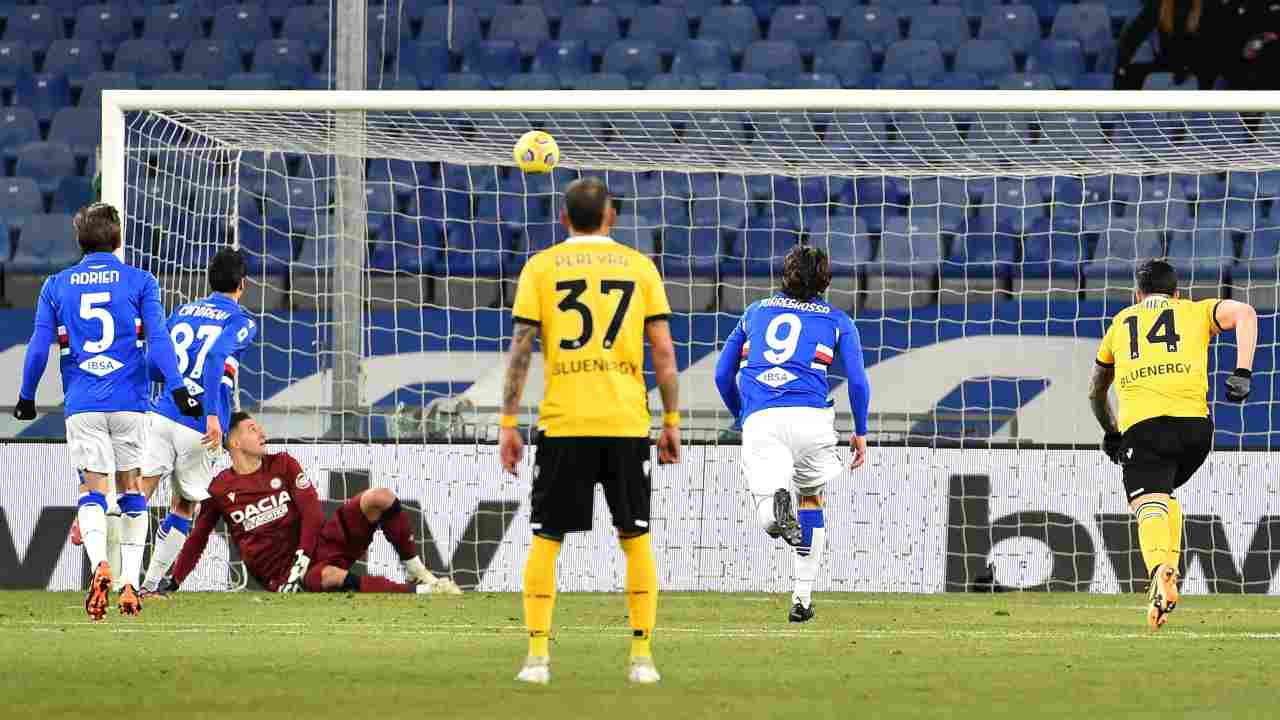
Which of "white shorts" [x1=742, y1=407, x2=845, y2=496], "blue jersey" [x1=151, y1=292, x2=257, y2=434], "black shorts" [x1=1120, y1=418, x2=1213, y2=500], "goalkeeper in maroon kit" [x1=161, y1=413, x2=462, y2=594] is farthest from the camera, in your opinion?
"goalkeeper in maroon kit" [x1=161, y1=413, x2=462, y2=594]

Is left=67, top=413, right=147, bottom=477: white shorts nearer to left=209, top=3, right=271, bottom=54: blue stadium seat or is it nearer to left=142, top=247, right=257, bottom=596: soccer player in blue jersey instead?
left=142, top=247, right=257, bottom=596: soccer player in blue jersey

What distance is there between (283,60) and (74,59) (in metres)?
2.45

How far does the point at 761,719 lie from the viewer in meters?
5.69

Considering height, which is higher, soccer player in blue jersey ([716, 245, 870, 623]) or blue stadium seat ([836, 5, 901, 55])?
blue stadium seat ([836, 5, 901, 55])

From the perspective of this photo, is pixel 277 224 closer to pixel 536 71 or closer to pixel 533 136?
pixel 536 71

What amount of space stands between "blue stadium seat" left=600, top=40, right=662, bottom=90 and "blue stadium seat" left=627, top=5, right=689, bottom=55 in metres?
0.41

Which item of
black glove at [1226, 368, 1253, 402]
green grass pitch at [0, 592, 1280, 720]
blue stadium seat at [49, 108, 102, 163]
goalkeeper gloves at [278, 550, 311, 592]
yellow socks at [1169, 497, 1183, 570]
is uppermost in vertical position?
blue stadium seat at [49, 108, 102, 163]

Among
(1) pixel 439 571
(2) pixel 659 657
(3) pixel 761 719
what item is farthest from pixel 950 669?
(1) pixel 439 571

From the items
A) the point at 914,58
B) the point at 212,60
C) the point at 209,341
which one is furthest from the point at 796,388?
the point at 212,60

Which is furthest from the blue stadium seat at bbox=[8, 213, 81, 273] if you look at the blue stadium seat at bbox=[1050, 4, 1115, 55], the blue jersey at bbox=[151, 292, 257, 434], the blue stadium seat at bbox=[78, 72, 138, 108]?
A: the blue stadium seat at bbox=[1050, 4, 1115, 55]

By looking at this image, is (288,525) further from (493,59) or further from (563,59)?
(493,59)

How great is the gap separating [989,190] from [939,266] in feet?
6.33

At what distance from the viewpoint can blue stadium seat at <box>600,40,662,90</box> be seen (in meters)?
20.3

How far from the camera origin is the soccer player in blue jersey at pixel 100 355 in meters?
9.75
